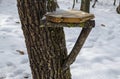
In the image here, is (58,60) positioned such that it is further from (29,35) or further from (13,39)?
(13,39)

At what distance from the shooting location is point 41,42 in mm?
2342

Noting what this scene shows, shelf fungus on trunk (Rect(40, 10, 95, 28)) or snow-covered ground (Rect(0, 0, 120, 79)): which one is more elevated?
shelf fungus on trunk (Rect(40, 10, 95, 28))

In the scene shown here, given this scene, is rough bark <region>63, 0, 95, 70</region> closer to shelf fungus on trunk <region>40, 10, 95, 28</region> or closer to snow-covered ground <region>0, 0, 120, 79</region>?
shelf fungus on trunk <region>40, 10, 95, 28</region>

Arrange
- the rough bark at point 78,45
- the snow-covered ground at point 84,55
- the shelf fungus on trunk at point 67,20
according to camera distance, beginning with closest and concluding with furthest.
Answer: the shelf fungus on trunk at point 67,20 < the rough bark at point 78,45 < the snow-covered ground at point 84,55

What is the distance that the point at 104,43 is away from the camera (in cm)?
670

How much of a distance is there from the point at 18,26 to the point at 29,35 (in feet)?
19.8

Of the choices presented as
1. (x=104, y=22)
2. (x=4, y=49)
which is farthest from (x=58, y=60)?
(x=104, y=22)

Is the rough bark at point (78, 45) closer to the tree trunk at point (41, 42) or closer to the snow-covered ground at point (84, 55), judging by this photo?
the tree trunk at point (41, 42)

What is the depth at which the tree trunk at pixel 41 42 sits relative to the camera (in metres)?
2.27

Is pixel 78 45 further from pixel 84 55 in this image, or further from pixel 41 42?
pixel 84 55

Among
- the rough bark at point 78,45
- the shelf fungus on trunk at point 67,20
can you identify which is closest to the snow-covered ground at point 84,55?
the rough bark at point 78,45

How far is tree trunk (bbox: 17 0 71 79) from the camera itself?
2270mm

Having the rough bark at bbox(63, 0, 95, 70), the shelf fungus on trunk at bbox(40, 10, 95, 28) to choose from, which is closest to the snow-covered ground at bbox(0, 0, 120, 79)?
the rough bark at bbox(63, 0, 95, 70)

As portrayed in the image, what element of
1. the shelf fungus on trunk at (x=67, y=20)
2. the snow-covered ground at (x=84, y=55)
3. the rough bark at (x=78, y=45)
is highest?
the shelf fungus on trunk at (x=67, y=20)
